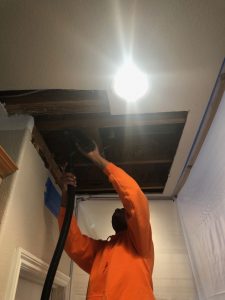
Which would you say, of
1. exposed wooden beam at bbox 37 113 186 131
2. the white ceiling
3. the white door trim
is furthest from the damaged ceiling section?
the white door trim

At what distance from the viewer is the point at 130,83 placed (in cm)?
126

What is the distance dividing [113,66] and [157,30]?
25 cm

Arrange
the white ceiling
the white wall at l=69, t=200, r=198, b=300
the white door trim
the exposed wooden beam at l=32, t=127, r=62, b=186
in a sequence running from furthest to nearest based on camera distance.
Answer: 1. the white wall at l=69, t=200, r=198, b=300
2. the exposed wooden beam at l=32, t=127, r=62, b=186
3. the white door trim
4. the white ceiling

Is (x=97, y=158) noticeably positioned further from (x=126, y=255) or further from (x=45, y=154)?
(x=126, y=255)

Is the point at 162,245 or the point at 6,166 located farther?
the point at 162,245

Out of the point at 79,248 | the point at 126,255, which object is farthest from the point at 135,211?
the point at 79,248

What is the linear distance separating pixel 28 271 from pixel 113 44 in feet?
3.99

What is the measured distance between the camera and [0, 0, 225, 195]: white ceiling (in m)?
0.97

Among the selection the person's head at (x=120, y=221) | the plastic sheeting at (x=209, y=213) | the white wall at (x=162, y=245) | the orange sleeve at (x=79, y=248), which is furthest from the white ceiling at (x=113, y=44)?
the white wall at (x=162, y=245)

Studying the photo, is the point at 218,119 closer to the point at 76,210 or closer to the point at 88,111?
the point at 88,111

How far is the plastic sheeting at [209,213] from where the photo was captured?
120 centimetres

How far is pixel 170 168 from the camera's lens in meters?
1.94

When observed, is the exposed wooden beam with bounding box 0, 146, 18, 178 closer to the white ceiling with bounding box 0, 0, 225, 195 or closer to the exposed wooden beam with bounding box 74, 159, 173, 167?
the white ceiling with bounding box 0, 0, 225, 195

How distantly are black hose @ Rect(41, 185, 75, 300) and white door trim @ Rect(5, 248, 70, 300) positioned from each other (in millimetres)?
134
